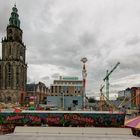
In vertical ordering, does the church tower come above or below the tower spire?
below

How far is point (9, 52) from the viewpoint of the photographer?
490 ft

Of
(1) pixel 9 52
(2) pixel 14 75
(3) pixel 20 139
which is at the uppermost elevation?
(1) pixel 9 52

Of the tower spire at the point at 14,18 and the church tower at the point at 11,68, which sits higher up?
the tower spire at the point at 14,18

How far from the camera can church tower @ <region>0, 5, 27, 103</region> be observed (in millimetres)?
147125

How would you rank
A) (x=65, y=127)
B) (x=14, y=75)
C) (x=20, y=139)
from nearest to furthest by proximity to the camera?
(x=20, y=139) < (x=65, y=127) < (x=14, y=75)

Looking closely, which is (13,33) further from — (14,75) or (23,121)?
(23,121)

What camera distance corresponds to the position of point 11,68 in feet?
485

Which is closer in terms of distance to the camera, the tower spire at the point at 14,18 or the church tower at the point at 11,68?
the church tower at the point at 11,68

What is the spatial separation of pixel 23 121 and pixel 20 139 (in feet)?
29.5

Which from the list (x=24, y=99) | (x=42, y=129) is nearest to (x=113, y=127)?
(x=42, y=129)

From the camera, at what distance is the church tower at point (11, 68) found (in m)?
147

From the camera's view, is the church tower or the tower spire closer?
the church tower

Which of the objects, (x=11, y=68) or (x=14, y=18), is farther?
(x=14, y=18)

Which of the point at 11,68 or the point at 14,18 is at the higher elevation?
the point at 14,18
